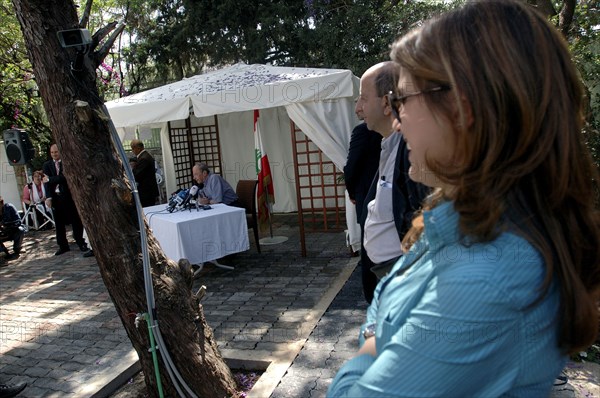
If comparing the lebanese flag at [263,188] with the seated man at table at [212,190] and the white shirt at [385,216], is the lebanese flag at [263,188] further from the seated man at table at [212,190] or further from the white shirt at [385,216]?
the white shirt at [385,216]

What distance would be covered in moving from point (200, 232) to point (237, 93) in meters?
1.96

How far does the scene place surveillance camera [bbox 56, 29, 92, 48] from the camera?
7.88ft

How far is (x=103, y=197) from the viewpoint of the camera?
283 cm

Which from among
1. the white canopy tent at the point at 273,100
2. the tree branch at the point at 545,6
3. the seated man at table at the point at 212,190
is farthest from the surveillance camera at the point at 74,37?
the tree branch at the point at 545,6

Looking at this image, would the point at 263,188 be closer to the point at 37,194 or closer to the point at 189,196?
the point at 189,196

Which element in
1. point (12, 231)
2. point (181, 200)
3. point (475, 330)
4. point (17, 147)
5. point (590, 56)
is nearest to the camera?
point (475, 330)

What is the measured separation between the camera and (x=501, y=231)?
73 centimetres

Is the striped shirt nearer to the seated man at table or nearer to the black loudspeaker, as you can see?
the seated man at table

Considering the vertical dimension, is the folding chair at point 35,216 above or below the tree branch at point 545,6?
below

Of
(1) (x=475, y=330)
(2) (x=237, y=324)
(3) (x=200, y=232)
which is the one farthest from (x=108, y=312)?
(1) (x=475, y=330)

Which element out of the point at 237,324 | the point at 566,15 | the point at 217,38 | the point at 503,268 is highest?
the point at 217,38

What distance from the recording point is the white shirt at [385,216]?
2451mm

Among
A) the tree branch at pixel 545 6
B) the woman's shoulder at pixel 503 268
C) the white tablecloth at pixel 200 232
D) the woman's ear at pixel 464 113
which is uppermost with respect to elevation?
the tree branch at pixel 545 6

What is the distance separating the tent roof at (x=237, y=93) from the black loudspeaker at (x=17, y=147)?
1.42 meters
